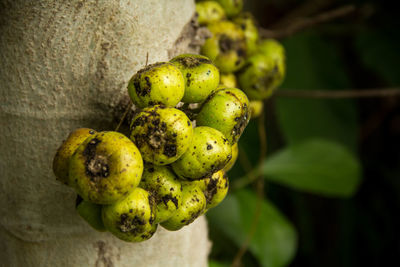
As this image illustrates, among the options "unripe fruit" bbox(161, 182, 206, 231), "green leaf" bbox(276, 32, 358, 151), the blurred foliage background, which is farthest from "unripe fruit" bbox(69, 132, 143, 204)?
"green leaf" bbox(276, 32, 358, 151)

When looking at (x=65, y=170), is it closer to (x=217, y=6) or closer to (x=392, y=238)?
(x=217, y=6)

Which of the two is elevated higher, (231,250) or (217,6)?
(217,6)

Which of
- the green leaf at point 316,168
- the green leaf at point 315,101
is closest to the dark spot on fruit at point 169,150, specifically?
the green leaf at point 316,168

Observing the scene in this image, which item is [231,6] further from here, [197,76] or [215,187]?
[215,187]

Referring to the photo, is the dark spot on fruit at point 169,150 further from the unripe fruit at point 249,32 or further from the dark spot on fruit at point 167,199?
the unripe fruit at point 249,32

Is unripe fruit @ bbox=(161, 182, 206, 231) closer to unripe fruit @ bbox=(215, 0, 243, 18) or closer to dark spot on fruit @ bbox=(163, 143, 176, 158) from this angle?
dark spot on fruit @ bbox=(163, 143, 176, 158)

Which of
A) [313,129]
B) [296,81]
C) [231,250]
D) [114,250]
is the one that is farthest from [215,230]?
[114,250]

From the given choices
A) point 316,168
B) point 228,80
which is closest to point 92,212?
point 228,80
